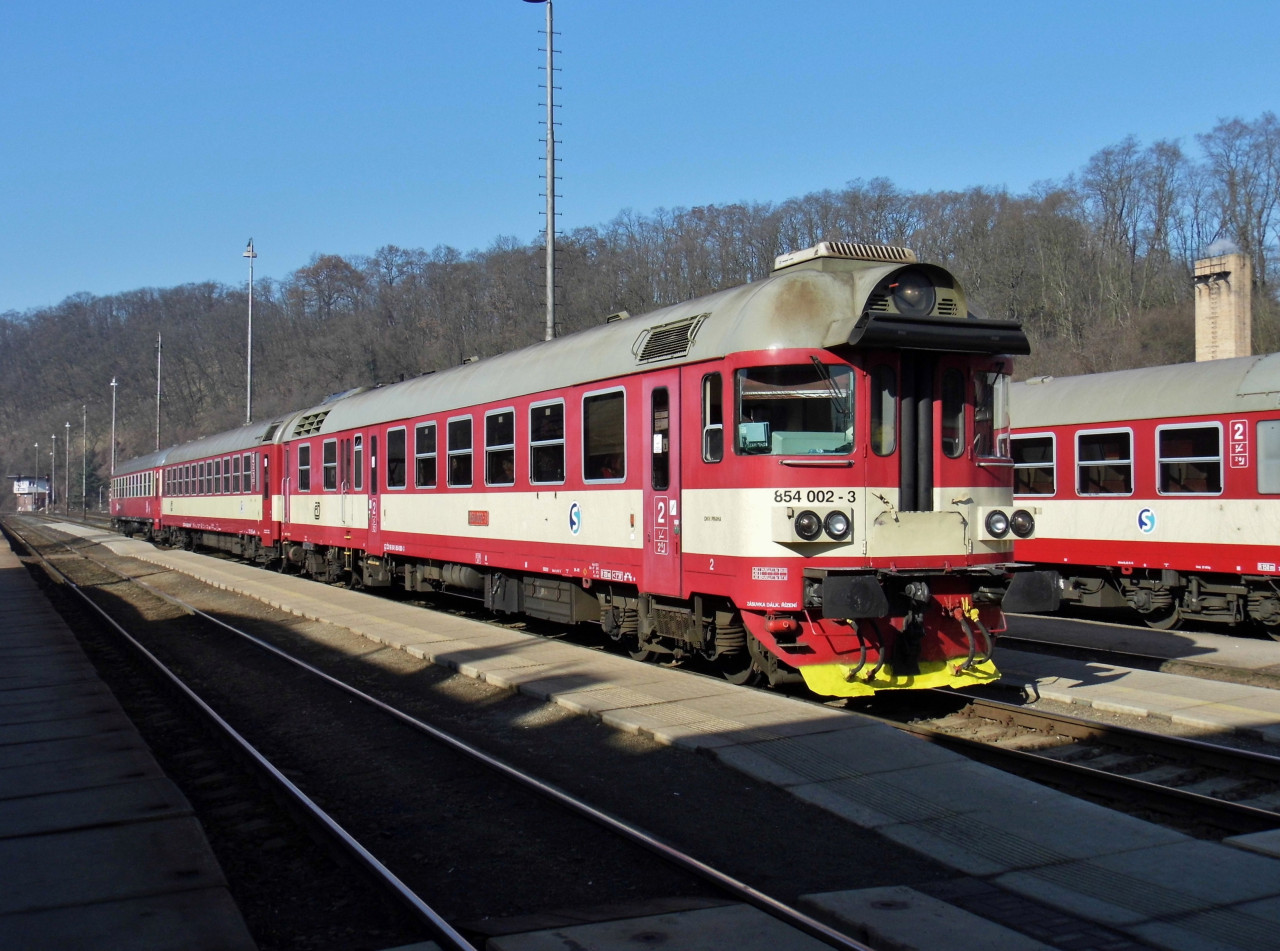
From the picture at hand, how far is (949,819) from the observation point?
5984 mm

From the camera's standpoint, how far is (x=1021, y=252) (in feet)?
176

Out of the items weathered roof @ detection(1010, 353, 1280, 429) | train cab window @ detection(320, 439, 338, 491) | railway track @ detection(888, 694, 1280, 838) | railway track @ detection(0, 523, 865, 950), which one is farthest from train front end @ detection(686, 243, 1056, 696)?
train cab window @ detection(320, 439, 338, 491)

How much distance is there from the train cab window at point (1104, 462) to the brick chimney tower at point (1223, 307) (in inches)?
400

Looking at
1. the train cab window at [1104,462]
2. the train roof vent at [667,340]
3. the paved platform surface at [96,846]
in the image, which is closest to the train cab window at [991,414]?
the train roof vent at [667,340]

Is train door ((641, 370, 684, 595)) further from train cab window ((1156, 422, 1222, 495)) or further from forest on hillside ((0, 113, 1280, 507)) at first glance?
forest on hillside ((0, 113, 1280, 507))

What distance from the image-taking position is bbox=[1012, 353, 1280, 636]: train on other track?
1341 cm

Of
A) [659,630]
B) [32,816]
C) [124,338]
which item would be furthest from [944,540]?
[124,338]

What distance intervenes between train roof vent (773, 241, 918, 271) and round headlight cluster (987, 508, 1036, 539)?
7.26ft

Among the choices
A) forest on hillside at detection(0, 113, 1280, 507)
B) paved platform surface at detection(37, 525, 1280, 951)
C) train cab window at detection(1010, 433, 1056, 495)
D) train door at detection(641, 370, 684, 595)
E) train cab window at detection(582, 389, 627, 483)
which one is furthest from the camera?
forest on hillside at detection(0, 113, 1280, 507)

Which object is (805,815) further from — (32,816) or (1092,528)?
(1092,528)

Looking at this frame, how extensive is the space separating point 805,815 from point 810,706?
2278 mm

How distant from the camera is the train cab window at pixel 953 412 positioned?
9.20 m

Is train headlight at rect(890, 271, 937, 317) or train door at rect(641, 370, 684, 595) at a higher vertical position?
train headlight at rect(890, 271, 937, 317)

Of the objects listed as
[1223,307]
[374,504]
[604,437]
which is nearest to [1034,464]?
[604,437]
